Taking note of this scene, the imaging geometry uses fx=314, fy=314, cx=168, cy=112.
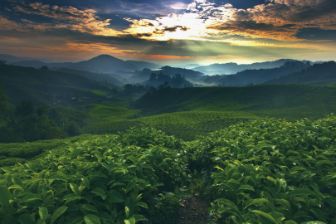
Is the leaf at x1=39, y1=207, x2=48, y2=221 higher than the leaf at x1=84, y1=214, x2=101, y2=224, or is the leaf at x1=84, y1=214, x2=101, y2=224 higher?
the leaf at x1=39, y1=207, x2=48, y2=221

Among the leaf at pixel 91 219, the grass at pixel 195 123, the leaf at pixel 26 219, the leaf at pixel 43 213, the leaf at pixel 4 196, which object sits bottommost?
the grass at pixel 195 123

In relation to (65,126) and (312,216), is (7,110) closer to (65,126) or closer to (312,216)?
(65,126)

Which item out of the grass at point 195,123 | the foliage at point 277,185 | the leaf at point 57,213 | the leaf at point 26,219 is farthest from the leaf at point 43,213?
the grass at point 195,123

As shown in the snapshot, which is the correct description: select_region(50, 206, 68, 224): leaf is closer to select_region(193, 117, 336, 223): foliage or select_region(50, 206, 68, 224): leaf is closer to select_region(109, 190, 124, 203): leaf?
select_region(109, 190, 124, 203): leaf

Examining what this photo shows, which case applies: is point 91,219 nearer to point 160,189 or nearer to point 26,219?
point 26,219

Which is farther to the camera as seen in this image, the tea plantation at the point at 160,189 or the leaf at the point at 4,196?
the tea plantation at the point at 160,189

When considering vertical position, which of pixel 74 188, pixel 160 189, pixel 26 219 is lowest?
pixel 160 189

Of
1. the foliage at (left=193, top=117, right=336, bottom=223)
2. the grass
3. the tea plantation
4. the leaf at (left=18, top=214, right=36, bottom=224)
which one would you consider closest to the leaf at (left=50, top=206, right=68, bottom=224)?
the tea plantation

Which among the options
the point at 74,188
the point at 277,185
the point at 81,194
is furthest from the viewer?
the point at 277,185

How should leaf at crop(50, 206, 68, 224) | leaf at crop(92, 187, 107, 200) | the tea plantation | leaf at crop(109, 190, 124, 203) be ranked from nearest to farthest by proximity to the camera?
leaf at crop(50, 206, 68, 224), the tea plantation, leaf at crop(92, 187, 107, 200), leaf at crop(109, 190, 124, 203)

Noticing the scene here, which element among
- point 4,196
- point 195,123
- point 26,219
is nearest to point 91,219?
point 26,219

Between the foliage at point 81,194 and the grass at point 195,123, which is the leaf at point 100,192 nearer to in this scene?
the foliage at point 81,194

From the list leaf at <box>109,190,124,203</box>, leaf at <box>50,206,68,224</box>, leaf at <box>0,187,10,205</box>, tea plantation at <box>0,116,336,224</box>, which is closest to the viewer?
leaf at <box>50,206,68,224</box>

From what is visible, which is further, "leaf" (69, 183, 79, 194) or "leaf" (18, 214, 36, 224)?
"leaf" (69, 183, 79, 194)
